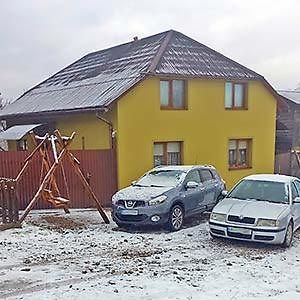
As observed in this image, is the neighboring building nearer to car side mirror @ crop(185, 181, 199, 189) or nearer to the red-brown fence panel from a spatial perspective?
the red-brown fence panel

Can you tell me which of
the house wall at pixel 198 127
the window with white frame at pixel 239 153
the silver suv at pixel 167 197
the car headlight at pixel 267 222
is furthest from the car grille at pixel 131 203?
the window with white frame at pixel 239 153

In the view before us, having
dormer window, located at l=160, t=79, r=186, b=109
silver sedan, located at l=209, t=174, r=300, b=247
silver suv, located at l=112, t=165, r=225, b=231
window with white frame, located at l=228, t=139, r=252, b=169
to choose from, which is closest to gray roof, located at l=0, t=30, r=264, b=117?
dormer window, located at l=160, t=79, r=186, b=109

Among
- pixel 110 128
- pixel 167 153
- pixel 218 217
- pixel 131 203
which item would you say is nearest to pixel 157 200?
pixel 131 203

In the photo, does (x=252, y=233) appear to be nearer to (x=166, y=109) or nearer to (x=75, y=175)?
(x=75, y=175)

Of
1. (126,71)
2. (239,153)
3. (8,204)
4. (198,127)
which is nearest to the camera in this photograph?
(8,204)

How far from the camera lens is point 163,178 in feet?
44.8

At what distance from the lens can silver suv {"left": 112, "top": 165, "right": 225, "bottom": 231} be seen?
1226 cm

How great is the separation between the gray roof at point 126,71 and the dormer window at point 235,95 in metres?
0.51

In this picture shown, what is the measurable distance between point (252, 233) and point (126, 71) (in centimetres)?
1123

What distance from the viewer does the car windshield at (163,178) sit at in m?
13.2

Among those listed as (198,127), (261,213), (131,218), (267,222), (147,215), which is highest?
(198,127)

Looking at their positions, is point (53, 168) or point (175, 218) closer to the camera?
point (175, 218)

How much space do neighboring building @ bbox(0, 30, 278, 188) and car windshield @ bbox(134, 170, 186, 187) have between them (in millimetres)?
3580

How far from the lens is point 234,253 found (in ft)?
33.1
